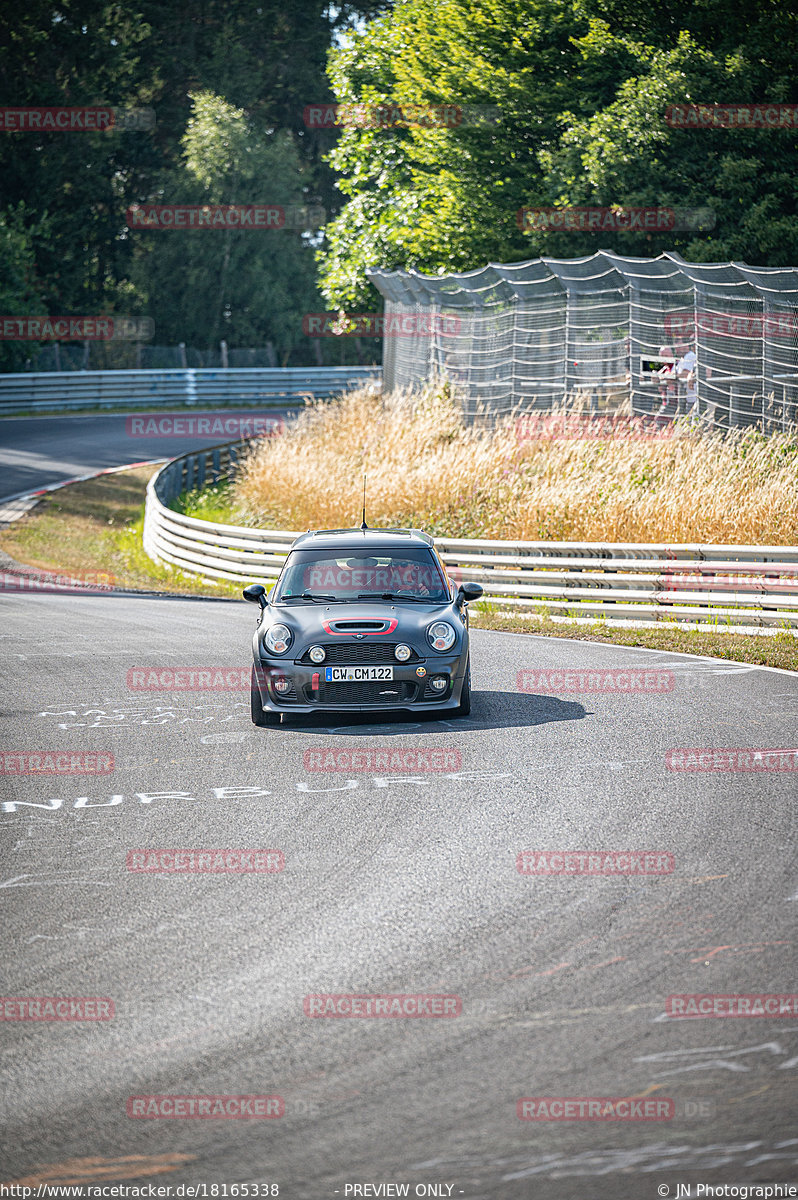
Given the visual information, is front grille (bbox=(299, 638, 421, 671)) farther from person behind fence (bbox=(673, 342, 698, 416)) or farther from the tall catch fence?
person behind fence (bbox=(673, 342, 698, 416))

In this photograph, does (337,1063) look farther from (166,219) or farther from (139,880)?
(166,219)

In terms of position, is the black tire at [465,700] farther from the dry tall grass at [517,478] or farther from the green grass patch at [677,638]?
the dry tall grass at [517,478]

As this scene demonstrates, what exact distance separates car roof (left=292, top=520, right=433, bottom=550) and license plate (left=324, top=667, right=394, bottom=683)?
5.85 feet

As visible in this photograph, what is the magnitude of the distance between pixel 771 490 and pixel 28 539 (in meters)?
17.4

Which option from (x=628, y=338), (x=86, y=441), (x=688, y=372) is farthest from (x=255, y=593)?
(x=86, y=441)

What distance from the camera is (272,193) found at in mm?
60562

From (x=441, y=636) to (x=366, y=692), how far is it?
2.53 ft

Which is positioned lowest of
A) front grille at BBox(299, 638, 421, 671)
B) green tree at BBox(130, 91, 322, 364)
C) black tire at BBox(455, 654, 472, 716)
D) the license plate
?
black tire at BBox(455, 654, 472, 716)

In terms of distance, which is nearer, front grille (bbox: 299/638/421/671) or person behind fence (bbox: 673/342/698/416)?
front grille (bbox: 299/638/421/671)

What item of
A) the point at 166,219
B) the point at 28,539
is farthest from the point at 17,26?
the point at 28,539

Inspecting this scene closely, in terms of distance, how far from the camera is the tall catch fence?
22.0m

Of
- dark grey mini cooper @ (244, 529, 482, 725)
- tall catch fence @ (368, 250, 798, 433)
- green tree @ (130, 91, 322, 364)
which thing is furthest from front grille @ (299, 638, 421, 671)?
green tree @ (130, 91, 322, 364)

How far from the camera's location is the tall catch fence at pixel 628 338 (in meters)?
22.0

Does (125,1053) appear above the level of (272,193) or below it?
below
